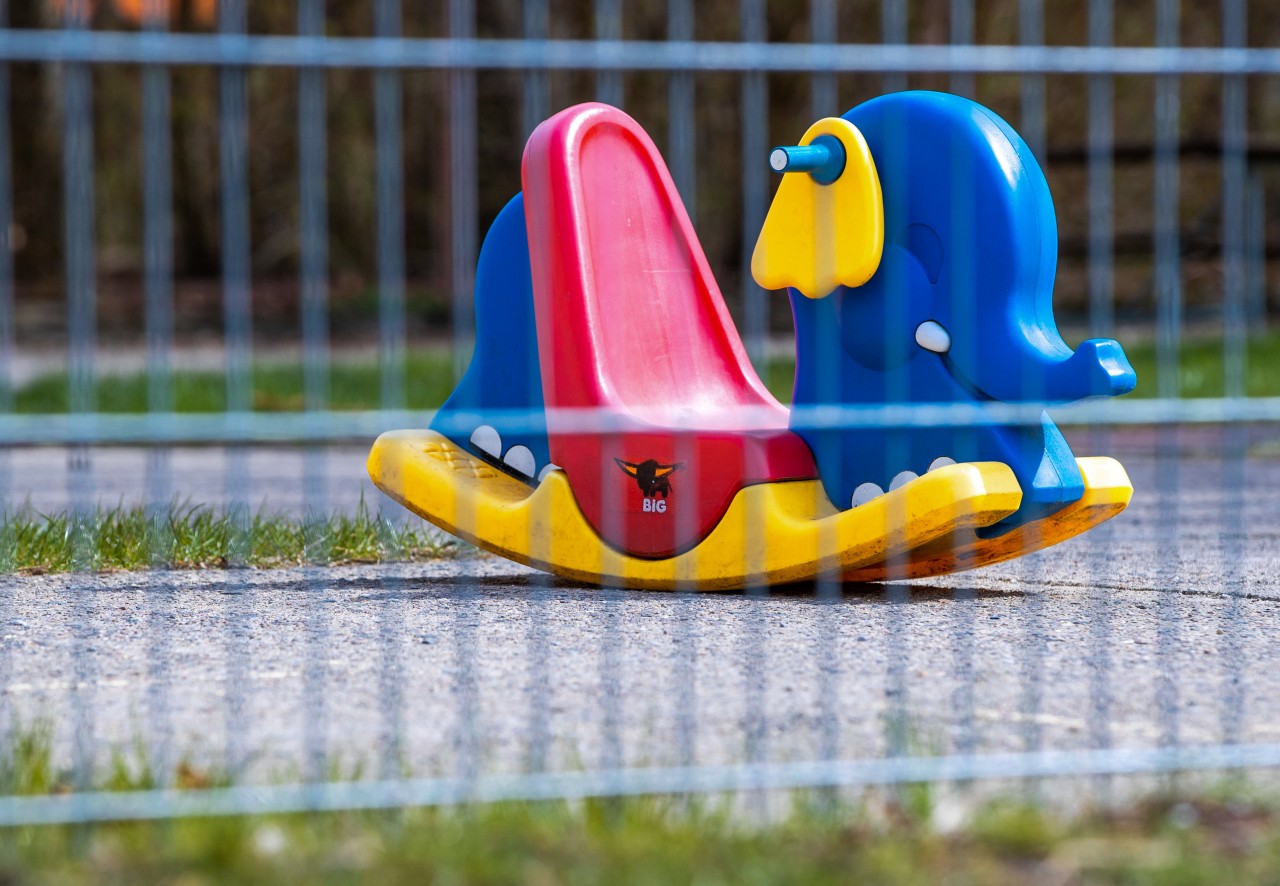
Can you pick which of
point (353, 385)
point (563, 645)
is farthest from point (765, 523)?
point (353, 385)

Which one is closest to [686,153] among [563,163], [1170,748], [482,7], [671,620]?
[1170,748]

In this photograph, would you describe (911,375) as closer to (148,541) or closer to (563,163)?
(563,163)

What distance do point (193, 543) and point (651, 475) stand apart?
1.51 metres

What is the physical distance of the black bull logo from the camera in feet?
14.7

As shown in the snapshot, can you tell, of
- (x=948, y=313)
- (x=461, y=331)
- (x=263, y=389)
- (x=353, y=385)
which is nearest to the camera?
(x=461, y=331)

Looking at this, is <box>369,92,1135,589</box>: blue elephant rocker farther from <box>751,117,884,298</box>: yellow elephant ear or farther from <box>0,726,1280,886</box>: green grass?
<box>0,726,1280,886</box>: green grass

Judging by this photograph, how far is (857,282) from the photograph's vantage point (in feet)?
A: 14.3

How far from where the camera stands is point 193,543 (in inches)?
207

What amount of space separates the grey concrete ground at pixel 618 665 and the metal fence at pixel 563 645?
0.04ft

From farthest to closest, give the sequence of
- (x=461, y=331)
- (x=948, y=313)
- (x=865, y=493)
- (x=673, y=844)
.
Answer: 1. (x=865, y=493)
2. (x=948, y=313)
3. (x=461, y=331)
4. (x=673, y=844)

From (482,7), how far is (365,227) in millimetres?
2976

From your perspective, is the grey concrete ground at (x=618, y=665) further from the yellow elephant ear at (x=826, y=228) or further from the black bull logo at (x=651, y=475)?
the yellow elephant ear at (x=826, y=228)

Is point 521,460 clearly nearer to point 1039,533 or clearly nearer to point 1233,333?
point 1039,533

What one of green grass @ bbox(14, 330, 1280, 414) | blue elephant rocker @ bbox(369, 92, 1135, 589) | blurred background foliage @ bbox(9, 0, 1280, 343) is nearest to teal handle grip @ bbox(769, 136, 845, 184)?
blue elephant rocker @ bbox(369, 92, 1135, 589)
